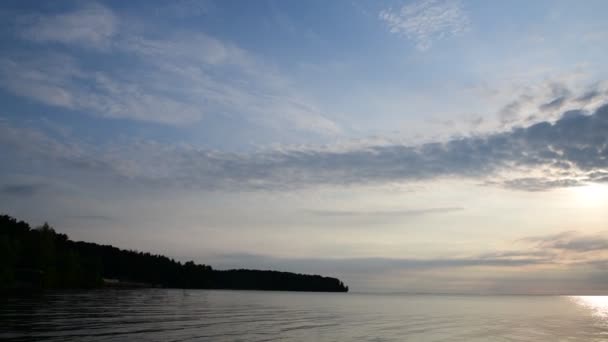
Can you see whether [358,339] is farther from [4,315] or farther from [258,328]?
[4,315]

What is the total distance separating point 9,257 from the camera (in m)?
121

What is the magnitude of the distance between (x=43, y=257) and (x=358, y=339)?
139 m

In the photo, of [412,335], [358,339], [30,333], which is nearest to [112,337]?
[30,333]

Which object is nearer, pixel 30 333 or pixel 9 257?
pixel 30 333

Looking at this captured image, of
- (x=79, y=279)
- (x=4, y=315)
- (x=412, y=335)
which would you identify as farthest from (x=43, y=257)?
(x=412, y=335)

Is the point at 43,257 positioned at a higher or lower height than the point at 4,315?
higher

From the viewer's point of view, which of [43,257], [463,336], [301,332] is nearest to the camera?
[301,332]

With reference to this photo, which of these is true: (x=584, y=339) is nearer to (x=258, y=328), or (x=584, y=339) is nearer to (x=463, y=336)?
(x=463, y=336)

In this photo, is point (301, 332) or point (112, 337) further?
point (301, 332)

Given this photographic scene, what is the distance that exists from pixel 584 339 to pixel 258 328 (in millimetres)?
38854

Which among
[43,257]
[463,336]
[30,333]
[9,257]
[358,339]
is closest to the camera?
[30,333]

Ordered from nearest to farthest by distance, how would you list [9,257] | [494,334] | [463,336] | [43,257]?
1. [463,336]
2. [494,334]
3. [9,257]
4. [43,257]

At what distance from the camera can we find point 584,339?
56.7 m

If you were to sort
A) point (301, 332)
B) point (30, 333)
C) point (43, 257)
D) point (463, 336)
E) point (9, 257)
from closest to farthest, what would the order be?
point (30, 333) → point (301, 332) → point (463, 336) → point (9, 257) → point (43, 257)
